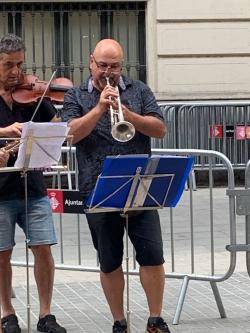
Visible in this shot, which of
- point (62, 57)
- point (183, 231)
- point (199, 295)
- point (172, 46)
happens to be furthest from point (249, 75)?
point (199, 295)

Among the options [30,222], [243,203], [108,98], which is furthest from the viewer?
[243,203]

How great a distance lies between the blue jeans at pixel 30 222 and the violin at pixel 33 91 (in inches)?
28.7

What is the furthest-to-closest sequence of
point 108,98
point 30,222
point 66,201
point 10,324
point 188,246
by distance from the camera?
point 188,246, point 66,201, point 10,324, point 30,222, point 108,98

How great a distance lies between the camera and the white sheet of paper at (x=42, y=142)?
17.3 feet

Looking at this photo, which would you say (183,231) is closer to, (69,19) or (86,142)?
(86,142)

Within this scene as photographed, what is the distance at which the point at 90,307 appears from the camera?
7.20 m

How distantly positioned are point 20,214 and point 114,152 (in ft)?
2.85

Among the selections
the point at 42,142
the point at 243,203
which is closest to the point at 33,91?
the point at 42,142

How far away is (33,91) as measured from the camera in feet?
19.3

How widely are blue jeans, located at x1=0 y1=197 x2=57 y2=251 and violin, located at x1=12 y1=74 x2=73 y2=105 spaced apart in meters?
0.73

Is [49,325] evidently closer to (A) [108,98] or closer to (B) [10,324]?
(B) [10,324]

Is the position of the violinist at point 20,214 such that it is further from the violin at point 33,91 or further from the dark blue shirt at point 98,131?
the dark blue shirt at point 98,131

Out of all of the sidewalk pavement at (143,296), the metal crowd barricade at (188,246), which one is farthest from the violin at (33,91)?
the sidewalk pavement at (143,296)

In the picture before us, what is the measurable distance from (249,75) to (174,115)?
5.18 feet
